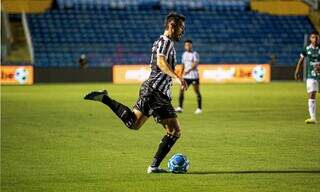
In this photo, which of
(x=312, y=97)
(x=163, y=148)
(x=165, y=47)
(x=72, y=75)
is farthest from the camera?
(x=72, y=75)

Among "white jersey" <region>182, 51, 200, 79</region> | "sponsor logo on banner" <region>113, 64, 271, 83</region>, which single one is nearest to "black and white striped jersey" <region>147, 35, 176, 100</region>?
"white jersey" <region>182, 51, 200, 79</region>

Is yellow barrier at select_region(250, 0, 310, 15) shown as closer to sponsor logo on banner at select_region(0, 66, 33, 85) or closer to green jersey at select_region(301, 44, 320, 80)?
sponsor logo on banner at select_region(0, 66, 33, 85)

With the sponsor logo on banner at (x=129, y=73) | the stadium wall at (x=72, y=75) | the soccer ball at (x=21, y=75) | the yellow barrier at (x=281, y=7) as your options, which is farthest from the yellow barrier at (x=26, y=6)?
the yellow barrier at (x=281, y=7)

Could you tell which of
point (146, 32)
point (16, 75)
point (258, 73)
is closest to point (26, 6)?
point (146, 32)

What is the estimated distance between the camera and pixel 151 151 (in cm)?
1363

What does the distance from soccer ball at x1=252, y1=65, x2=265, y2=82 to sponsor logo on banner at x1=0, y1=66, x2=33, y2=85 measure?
12.4 m

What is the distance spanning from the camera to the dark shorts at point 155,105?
1116 cm

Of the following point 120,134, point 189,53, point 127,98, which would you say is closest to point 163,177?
point 120,134

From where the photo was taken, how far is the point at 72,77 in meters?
44.1

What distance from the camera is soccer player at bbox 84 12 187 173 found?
11.0 metres

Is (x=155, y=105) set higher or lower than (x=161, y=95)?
lower

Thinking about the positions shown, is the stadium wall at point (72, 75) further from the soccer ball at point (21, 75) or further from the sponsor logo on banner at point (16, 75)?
the soccer ball at point (21, 75)

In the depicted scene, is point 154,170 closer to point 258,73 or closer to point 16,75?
point 16,75

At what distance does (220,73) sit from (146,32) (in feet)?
27.8
